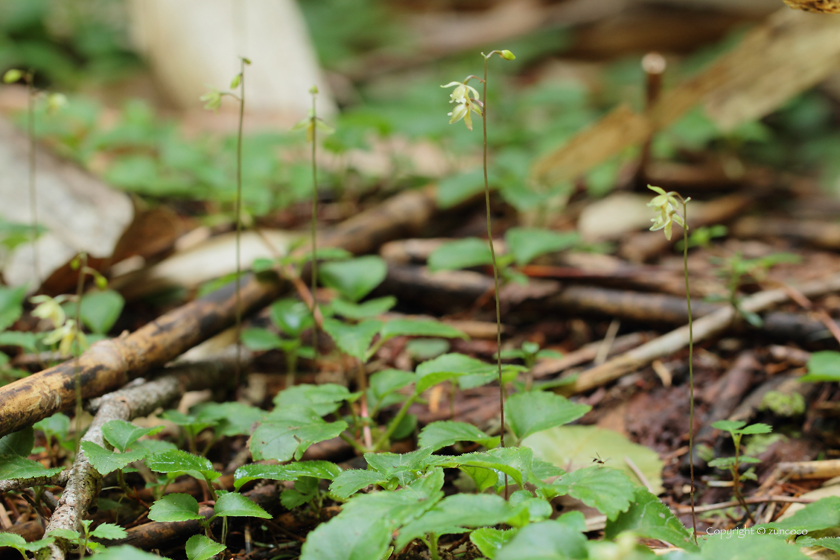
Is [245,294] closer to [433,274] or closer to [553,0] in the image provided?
[433,274]

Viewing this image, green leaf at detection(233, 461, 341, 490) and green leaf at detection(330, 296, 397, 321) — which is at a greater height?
green leaf at detection(330, 296, 397, 321)

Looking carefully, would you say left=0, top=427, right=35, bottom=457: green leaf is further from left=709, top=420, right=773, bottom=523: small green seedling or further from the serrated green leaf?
the serrated green leaf

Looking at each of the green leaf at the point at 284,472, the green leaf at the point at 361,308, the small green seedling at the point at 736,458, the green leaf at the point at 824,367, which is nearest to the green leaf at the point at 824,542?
the small green seedling at the point at 736,458

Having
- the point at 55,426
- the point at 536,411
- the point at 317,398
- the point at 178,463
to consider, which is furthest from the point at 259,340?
the point at 536,411

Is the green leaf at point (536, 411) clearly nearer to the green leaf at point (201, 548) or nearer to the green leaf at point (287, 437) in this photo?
the green leaf at point (287, 437)

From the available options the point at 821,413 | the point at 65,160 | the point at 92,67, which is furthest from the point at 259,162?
the point at 92,67

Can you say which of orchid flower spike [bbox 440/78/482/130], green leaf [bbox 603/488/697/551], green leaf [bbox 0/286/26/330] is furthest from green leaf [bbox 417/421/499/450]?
green leaf [bbox 0/286/26/330]
